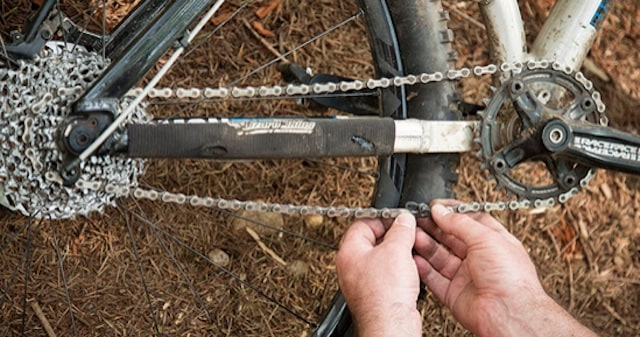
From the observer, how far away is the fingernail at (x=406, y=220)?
54.9 inches

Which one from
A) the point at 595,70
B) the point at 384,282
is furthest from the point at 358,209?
the point at 595,70

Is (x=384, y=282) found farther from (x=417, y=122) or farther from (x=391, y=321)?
(x=417, y=122)

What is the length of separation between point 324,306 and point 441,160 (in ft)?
1.97

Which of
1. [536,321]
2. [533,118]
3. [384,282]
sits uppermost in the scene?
[533,118]

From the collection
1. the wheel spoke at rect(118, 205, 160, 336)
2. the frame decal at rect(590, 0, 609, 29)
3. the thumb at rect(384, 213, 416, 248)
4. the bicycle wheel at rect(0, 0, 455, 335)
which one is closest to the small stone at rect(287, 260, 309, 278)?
the bicycle wheel at rect(0, 0, 455, 335)

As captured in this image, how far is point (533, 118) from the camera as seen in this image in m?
1.40

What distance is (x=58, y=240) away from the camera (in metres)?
1.81

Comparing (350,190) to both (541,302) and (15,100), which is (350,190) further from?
(15,100)

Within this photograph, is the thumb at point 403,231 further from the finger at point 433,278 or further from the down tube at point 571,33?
the down tube at point 571,33

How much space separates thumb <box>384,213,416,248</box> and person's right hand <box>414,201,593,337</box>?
0.05 meters

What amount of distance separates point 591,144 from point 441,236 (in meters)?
0.30

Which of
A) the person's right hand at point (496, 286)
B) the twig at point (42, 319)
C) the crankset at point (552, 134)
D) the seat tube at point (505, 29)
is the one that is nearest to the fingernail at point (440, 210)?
the person's right hand at point (496, 286)

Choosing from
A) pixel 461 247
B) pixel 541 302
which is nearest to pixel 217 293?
pixel 461 247

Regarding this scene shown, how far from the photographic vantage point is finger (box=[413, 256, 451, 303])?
1466 millimetres
